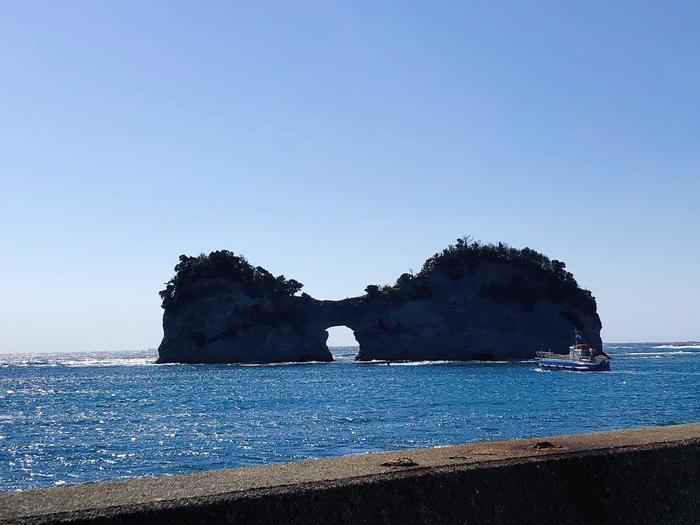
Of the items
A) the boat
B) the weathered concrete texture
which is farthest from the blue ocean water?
the boat

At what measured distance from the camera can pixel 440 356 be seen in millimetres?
124812

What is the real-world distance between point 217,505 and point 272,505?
1.05 feet

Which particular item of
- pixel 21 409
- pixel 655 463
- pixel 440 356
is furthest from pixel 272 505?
pixel 440 356

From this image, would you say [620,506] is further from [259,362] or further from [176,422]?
[259,362]

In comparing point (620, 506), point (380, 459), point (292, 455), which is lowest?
point (292, 455)

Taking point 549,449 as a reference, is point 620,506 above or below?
below

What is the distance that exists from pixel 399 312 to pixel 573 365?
41395 millimetres

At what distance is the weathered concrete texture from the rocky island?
119 m

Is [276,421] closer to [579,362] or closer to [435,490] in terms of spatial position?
[435,490]

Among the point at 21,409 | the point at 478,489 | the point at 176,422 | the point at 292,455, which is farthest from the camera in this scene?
the point at 21,409

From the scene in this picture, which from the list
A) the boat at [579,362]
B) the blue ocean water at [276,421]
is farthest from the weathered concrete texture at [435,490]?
the boat at [579,362]

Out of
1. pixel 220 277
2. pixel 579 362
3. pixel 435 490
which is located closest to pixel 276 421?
pixel 435 490

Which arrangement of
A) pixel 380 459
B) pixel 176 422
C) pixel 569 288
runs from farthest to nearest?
pixel 569 288, pixel 176 422, pixel 380 459

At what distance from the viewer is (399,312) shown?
125062mm
